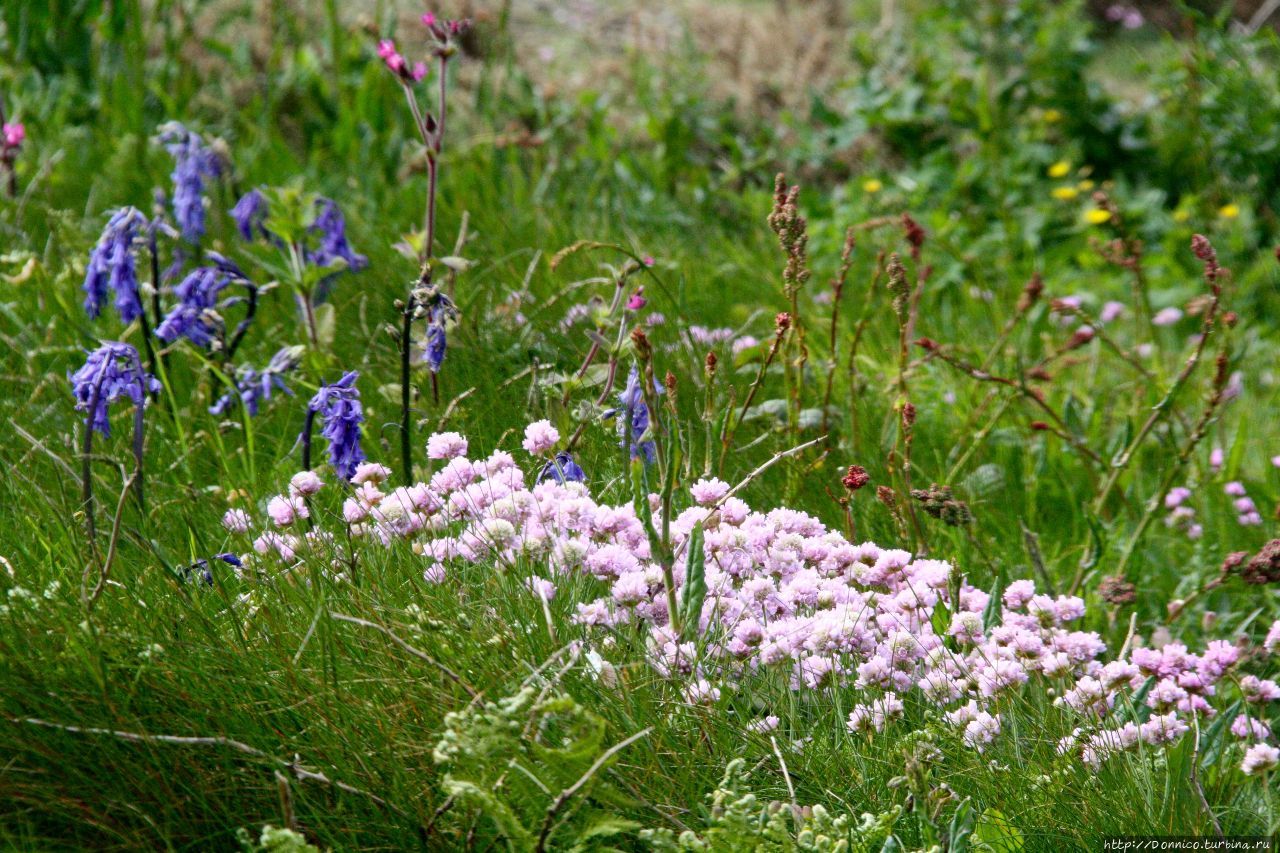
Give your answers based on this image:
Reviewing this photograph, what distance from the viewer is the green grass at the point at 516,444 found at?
172 centimetres

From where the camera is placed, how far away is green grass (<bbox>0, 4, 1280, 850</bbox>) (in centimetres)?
172

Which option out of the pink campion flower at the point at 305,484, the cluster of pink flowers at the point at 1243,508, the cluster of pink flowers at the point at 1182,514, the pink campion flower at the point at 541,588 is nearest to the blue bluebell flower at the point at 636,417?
the pink campion flower at the point at 541,588

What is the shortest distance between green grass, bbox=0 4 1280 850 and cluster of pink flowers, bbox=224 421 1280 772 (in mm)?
47

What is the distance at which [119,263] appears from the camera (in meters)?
2.85

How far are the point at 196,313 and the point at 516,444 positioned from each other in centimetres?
77

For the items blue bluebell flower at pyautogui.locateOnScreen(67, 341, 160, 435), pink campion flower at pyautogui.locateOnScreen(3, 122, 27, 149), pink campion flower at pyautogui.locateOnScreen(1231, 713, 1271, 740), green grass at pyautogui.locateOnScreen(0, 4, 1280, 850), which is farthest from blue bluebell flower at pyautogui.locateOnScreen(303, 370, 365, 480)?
pink campion flower at pyautogui.locateOnScreen(3, 122, 27, 149)

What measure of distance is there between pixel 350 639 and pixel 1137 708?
1.23m

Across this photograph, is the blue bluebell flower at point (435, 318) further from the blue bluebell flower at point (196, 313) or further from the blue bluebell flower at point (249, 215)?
the blue bluebell flower at point (249, 215)

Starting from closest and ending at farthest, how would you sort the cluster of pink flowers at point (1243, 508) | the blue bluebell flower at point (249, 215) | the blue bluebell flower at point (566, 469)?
the blue bluebell flower at point (566, 469) < the cluster of pink flowers at point (1243, 508) < the blue bluebell flower at point (249, 215)

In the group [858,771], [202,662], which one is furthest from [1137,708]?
[202,662]

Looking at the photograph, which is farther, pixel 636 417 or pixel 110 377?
pixel 636 417

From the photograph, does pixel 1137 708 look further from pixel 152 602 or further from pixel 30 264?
pixel 30 264

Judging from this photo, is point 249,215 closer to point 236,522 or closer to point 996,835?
point 236,522

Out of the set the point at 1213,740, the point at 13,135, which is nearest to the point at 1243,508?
the point at 1213,740
